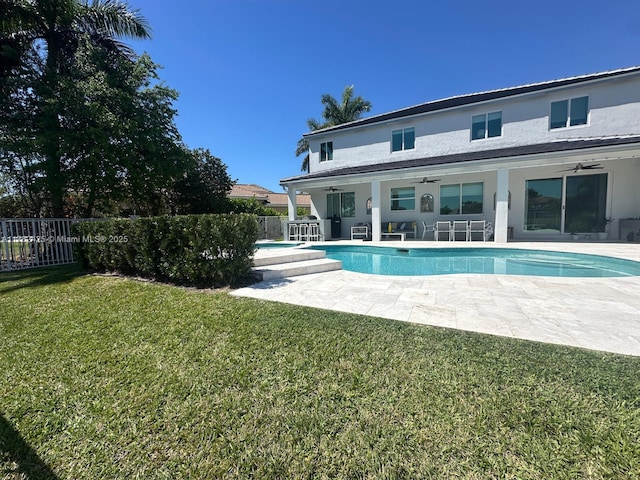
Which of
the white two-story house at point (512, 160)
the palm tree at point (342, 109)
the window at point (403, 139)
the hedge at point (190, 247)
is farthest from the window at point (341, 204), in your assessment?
the palm tree at point (342, 109)

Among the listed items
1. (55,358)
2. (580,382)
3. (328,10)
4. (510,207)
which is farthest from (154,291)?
(510,207)

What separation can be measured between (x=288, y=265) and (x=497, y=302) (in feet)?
16.6

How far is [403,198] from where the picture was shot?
52.9ft

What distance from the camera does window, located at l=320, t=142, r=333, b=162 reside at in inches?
730

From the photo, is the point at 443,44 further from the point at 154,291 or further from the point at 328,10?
the point at 154,291

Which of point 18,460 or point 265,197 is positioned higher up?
point 265,197

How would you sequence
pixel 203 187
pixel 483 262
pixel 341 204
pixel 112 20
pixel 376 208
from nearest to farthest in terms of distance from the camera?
1. pixel 483 262
2. pixel 112 20
3. pixel 376 208
4. pixel 203 187
5. pixel 341 204

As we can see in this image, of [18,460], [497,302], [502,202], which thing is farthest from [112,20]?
[502,202]

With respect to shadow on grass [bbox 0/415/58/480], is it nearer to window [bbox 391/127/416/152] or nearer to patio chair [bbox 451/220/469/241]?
patio chair [bbox 451/220/469/241]

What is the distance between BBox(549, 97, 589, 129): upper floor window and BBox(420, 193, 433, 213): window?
6149 millimetres

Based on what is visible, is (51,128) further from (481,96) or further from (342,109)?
(342,109)

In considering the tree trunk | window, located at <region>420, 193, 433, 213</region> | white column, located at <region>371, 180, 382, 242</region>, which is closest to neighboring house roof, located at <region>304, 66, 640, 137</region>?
window, located at <region>420, 193, 433, 213</region>

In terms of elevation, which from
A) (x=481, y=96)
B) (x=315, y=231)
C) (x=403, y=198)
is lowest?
(x=315, y=231)

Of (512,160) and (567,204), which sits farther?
(567,204)
